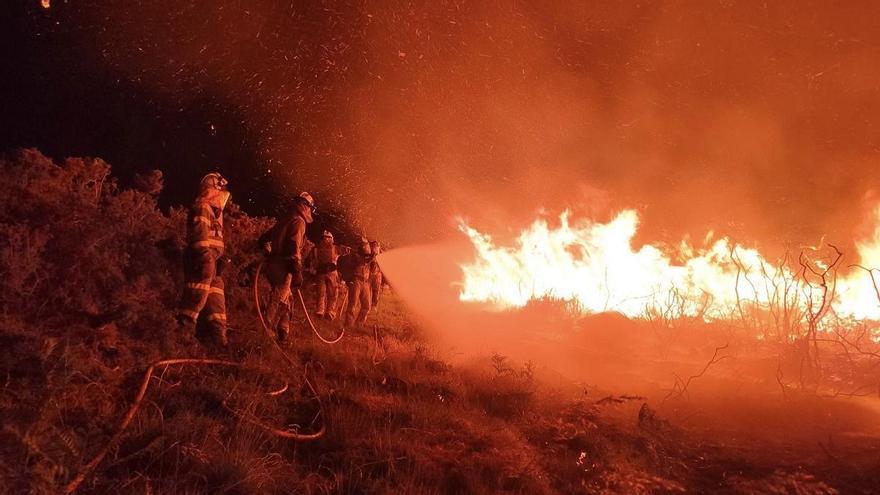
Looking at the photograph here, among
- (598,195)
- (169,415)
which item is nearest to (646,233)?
(598,195)

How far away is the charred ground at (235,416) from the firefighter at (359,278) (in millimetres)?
3988

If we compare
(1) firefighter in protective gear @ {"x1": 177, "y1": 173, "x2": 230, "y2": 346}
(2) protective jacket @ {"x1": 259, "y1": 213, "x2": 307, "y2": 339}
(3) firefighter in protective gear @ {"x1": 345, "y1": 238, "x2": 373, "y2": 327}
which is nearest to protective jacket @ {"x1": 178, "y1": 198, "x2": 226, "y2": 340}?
(1) firefighter in protective gear @ {"x1": 177, "y1": 173, "x2": 230, "y2": 346}

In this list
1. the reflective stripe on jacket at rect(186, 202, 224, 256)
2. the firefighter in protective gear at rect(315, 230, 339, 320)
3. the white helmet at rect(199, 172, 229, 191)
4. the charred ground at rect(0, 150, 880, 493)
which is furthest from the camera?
the firefighter in protective gear at rect(315, 230, 339, 320)

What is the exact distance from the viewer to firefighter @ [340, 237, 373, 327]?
10141 mm

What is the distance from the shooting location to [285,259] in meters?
7.05

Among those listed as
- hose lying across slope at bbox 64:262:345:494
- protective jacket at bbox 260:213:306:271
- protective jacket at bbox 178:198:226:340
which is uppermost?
protective jacket at bbox 260:213:306:271

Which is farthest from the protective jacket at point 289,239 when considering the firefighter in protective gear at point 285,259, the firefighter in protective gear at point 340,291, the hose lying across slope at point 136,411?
the firefighter in protective gear at point 340,291

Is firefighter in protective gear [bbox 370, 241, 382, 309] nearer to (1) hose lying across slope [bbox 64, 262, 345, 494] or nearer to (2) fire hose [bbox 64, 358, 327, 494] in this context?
(1) hose lying across slope [bbox 64, 262, 345, 494]

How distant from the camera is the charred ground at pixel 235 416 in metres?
3.03

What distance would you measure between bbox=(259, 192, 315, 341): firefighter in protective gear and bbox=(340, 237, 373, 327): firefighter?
2857 millimetres

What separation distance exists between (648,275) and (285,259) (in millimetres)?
8967

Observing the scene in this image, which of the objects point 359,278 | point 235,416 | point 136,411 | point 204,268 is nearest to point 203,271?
point 204,268

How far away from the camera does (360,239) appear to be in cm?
1084

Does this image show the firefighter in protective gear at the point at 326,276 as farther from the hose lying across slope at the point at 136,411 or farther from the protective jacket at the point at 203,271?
the hose lying across slope at the point at 136,411
